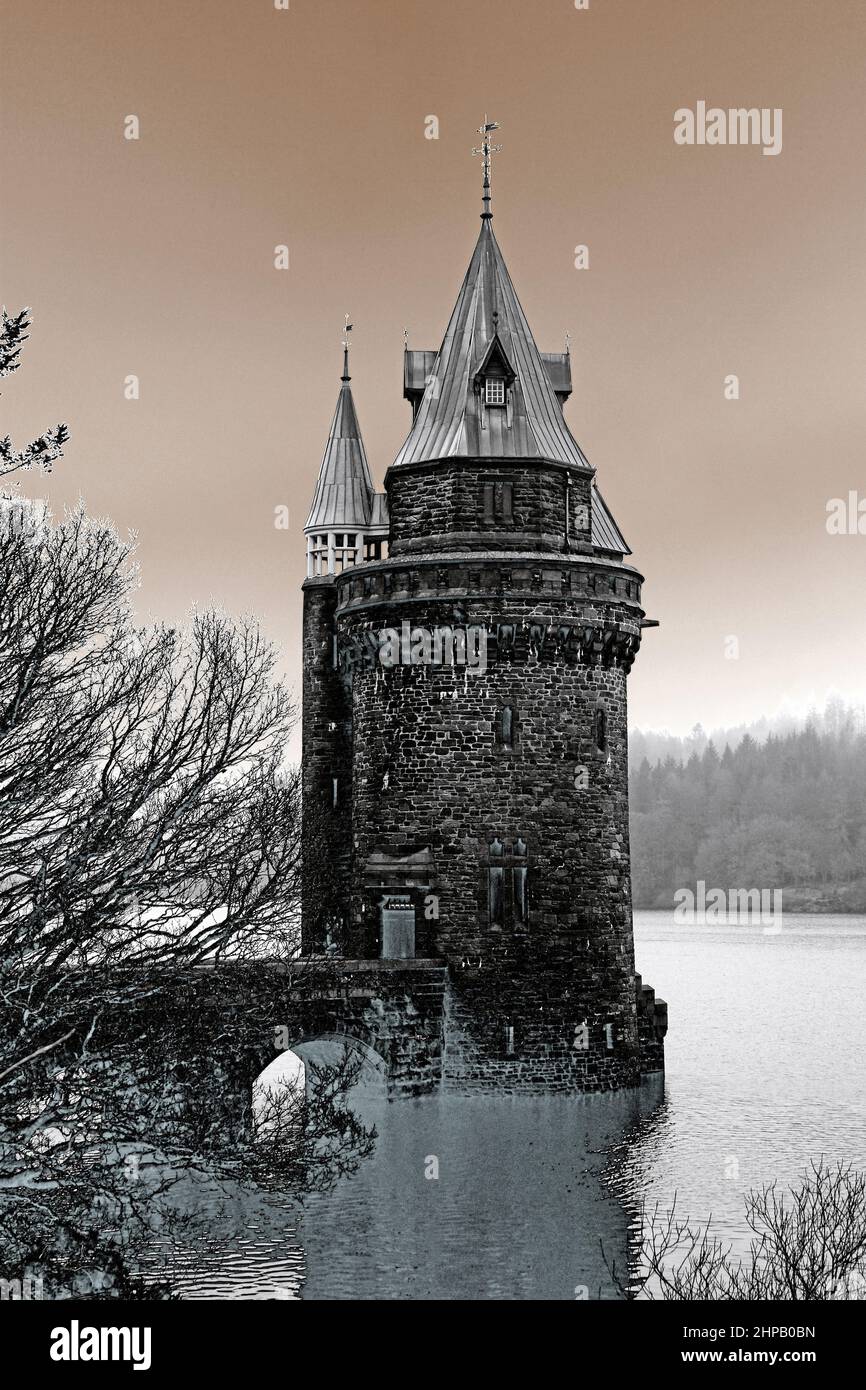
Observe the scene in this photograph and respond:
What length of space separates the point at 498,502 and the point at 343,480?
26.6 ft

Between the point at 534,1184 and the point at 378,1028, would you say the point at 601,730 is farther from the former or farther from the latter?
the point at 534,1184

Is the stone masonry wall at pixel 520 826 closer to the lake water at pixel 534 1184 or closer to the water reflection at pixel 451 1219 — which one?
the water reflection at pixel 451 1219

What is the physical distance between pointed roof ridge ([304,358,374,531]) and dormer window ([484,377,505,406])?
6.83 meters

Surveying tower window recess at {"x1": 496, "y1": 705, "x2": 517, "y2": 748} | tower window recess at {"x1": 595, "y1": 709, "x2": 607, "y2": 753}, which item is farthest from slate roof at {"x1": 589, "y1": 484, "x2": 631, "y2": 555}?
tower window recess at {"x1": 496, "y1": 705, "x2": 517, "y2": 748}

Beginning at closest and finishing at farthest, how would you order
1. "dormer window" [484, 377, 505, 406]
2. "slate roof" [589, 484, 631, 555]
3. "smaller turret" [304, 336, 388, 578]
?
1. "dormer window" [484, 377, 505, 406]
2. "slate roof" [589, 484, 631, 555]
3. "smaller turret" [304, 336, 388, 578]

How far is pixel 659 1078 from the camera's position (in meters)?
39.2

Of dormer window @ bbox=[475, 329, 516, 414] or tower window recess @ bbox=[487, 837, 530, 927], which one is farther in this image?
dormer window @ bbox=[475, 329, 516, 414]

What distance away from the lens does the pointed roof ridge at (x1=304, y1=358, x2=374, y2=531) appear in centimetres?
4212

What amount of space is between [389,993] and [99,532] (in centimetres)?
1374

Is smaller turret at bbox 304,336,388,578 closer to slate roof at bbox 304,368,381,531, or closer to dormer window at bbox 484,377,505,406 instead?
slate roof at bbox 304,368,381,531

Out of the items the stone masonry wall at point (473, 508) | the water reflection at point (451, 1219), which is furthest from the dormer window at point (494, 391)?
the water reflection at point (451, 1219)

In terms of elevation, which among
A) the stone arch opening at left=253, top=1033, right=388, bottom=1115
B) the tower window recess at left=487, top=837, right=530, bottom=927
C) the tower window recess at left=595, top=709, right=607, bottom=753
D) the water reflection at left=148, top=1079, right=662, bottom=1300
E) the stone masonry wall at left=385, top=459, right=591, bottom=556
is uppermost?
the stone masonry wall at left=385, top=459, right=591, bottom=556

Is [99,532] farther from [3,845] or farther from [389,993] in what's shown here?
[389,993]

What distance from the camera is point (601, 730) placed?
3594 centimetres
